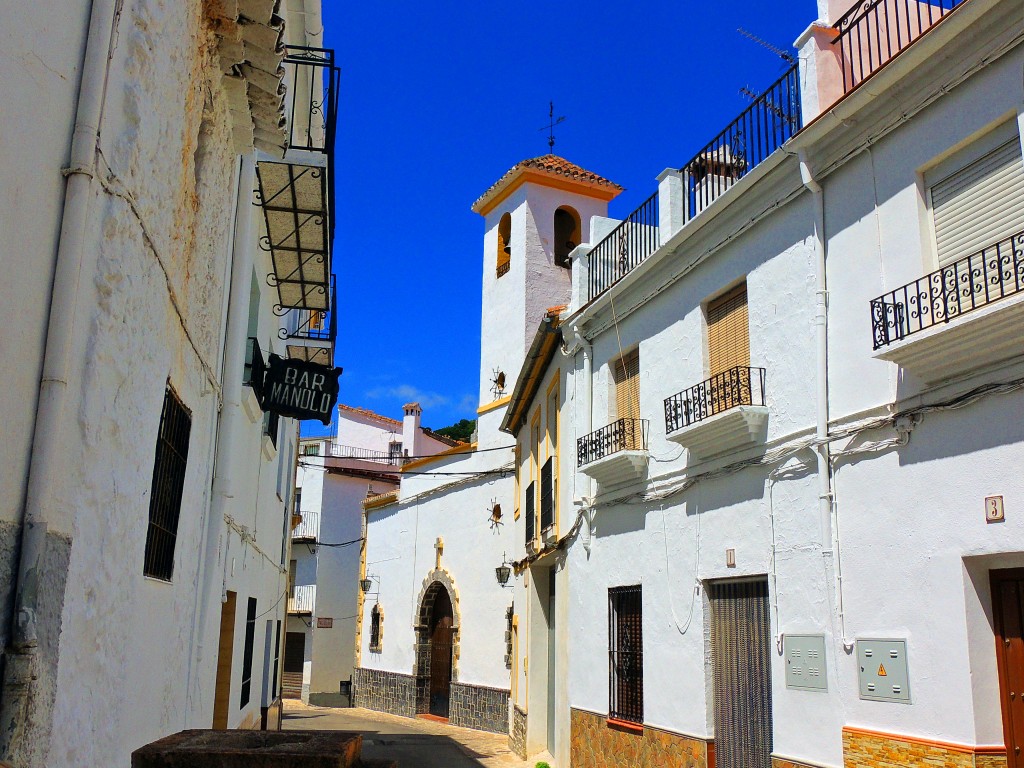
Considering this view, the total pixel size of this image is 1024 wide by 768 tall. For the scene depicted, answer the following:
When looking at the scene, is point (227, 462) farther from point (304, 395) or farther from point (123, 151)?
point (123, 151)

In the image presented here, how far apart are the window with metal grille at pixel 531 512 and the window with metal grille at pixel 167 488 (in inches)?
413

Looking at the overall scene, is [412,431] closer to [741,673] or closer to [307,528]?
[307,528]

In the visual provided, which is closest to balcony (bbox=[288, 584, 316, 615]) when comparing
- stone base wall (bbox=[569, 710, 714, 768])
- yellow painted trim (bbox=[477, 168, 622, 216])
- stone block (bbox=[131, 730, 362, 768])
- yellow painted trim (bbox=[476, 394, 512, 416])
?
yellow painted trim (bbox=[476, 394, 512, 416])

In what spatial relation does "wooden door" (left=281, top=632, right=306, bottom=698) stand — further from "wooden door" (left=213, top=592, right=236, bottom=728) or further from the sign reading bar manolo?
the sign reading bar manolo

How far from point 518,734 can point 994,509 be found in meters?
11.8

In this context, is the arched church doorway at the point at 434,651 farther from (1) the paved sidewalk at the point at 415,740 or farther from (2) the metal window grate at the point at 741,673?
(2) the metal window grate at the point at 741,673

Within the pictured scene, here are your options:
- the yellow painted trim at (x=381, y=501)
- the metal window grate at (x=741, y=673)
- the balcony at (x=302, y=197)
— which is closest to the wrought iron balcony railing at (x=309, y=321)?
the balcony at (x=302, y=197)

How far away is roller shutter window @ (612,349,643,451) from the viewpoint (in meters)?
11.1

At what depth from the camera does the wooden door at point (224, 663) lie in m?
8.87

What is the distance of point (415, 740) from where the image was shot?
17.8 metres

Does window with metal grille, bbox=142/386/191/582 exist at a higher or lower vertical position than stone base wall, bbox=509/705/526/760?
higher

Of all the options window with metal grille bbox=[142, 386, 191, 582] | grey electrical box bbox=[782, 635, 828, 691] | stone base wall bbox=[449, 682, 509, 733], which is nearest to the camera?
window with metal grille bbox=[142, 386, 191, 582]

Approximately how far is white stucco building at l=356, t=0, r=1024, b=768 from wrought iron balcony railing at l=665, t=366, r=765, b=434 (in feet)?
0.11

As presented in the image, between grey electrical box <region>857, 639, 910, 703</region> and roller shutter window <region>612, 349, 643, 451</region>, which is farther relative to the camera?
roller shutter window <region>612, 349, 643, 451</region>
